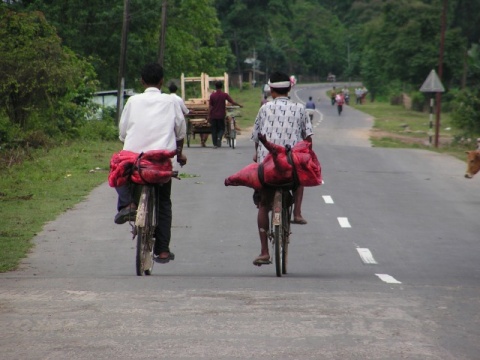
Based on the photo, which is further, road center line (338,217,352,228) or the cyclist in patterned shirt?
road center line (338,217,352,228)

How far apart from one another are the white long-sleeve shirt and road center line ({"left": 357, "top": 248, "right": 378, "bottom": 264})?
340 cm

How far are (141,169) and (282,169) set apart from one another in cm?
132

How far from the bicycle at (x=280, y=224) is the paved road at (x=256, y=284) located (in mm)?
346

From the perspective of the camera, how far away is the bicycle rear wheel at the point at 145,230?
381 inches

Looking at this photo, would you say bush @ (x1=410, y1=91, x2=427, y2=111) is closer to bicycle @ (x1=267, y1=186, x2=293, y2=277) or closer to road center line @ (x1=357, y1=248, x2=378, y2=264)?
road center line @ (x1=357, y1=248, x2=378, y2=264)

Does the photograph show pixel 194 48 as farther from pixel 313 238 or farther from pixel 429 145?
pixel 313 238

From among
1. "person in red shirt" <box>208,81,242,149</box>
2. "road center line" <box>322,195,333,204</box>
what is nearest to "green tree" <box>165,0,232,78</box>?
"person in red shirt" <box>208,81,242,149</box>

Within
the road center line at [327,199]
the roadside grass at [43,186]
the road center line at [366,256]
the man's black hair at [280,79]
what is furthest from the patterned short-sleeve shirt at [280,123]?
the road center line at [327,199]

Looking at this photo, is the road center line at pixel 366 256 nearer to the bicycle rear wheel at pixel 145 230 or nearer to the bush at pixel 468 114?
the bicycle rear wheel at pixel 145 230

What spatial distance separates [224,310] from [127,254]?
5.87 m

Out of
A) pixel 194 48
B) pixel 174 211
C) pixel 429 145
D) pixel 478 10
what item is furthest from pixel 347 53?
pixel 174 211

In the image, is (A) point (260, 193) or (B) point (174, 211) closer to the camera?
(A) point (260, 193)

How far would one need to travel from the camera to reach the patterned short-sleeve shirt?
10469 mm

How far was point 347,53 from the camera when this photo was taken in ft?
614
